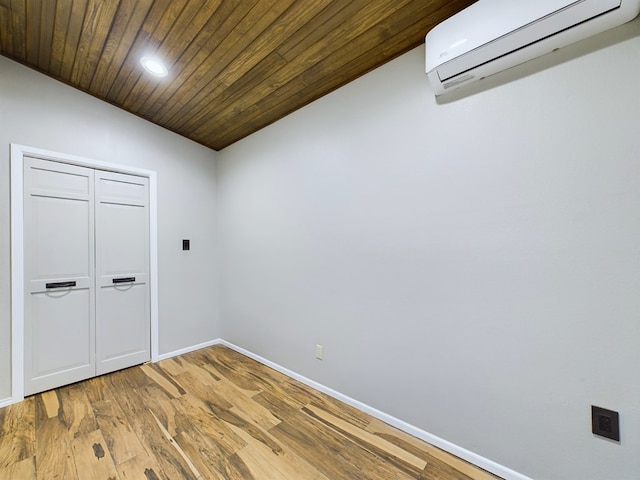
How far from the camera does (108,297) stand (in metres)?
2.59

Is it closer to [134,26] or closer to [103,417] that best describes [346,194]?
[134,26]

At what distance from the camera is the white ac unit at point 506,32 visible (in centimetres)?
108

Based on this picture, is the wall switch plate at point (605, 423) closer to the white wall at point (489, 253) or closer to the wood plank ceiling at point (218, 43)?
the white wall at point (489, 253)

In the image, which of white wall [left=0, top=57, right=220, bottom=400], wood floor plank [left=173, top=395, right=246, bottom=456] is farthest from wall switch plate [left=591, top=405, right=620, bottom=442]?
white wall [left=0, top=57, right=220, bottom=400]

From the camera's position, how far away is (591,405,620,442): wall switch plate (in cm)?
113

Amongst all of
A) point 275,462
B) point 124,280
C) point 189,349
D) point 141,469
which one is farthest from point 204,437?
point 124,280

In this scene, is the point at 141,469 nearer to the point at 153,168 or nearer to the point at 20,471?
the point at 20,471

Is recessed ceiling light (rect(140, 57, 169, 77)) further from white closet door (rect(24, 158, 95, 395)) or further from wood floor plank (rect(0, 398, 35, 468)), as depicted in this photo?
wood floor plank (rect(0, 398, 35, 468))

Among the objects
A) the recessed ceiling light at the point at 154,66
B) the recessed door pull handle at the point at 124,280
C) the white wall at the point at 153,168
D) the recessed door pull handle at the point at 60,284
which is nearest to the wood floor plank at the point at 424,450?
the white wall at the point at 153,168

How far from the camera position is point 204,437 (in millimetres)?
1710

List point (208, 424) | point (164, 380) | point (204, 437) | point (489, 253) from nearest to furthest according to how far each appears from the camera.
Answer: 1. point (489, 253)
2. point (204, 437)
3. point (208, 424)
4. point (164, 380)

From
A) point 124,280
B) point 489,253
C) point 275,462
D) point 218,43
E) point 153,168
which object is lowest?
point 275,462

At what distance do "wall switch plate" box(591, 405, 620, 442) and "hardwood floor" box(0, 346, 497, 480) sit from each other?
0.57 meters

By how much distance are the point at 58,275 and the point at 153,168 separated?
132 cm
